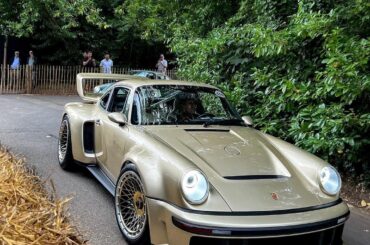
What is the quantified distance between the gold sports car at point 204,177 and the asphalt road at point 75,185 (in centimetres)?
25

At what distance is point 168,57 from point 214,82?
18487 millimetres

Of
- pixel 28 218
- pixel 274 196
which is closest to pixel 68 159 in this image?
pixel 28 218

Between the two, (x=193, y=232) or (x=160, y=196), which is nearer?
(x=193, y=232)

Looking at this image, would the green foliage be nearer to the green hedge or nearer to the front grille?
the green hedge

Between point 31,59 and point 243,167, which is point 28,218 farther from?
point 31,59

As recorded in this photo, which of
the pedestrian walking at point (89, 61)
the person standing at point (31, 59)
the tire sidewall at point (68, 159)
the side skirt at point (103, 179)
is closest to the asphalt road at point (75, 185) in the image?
the tire sidewall at point (68, 159)

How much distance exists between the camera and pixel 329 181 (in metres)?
4.06

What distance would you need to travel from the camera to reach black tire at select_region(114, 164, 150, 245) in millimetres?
3953

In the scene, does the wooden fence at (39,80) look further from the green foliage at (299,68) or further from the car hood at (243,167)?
the car hood at (243,167)

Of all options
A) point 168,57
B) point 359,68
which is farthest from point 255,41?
point 168,57

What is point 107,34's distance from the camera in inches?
926

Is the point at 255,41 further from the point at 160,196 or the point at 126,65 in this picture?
the point at 126,65

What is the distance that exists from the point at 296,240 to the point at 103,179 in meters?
2.55

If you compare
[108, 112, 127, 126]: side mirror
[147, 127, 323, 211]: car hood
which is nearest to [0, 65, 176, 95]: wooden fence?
[108, 112, 127, 126]: side mirror
